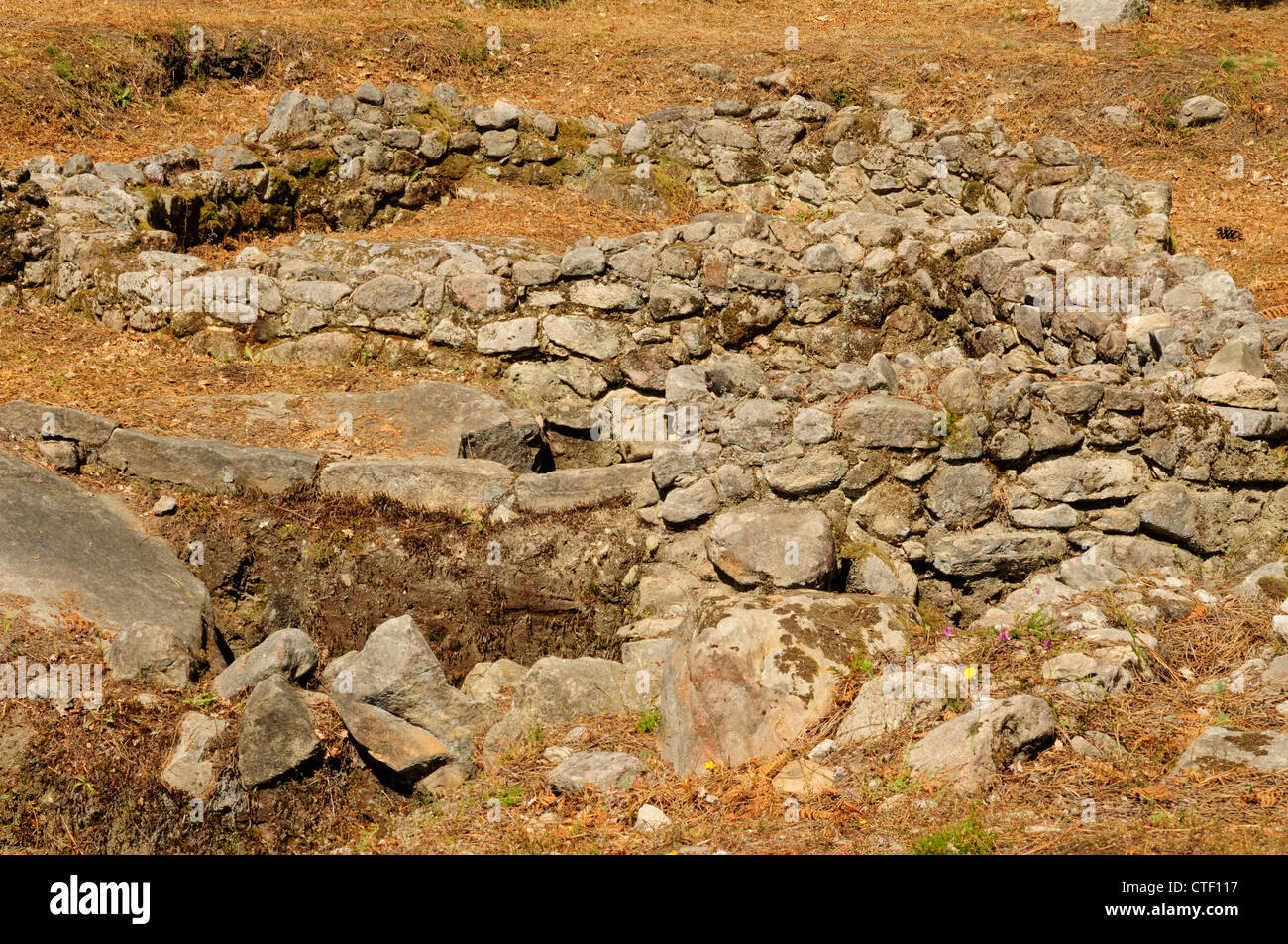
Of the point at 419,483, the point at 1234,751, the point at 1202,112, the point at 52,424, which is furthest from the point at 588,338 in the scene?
the point at 1202,112

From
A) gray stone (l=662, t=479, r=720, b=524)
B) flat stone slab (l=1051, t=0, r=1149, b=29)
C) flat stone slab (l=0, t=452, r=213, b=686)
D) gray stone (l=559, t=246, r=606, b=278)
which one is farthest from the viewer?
flat stone slab (l=1051, t=0, r=1149, b=29)

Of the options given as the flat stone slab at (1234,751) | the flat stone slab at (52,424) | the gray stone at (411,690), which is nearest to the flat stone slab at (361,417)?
the flat stone slab at (52,424)

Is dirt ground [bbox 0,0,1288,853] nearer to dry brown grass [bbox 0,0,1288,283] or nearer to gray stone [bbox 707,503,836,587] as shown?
dry brown grass [bbox 0,0,1288,283]

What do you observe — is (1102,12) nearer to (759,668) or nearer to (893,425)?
(893,425)

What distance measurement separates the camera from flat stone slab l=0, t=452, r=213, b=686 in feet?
19.3

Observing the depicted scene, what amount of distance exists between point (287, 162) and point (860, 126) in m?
7.09

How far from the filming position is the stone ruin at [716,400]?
550 cm

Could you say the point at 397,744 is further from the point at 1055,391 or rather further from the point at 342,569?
the point at 1055,391

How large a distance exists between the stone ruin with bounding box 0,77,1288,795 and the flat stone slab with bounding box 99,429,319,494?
0.09ft

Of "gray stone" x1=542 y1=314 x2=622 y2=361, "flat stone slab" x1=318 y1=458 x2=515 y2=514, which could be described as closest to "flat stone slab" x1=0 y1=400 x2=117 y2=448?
"flat stone slab" x1=318 y1=458 x2=515 y2=514

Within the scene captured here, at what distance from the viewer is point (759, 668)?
5.09m

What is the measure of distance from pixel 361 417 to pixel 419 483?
55.9 inches

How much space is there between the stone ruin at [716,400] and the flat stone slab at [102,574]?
1.3 inches

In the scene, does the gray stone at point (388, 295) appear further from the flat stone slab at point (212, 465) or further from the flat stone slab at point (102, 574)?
the flat stone slab at point (102, 574)
